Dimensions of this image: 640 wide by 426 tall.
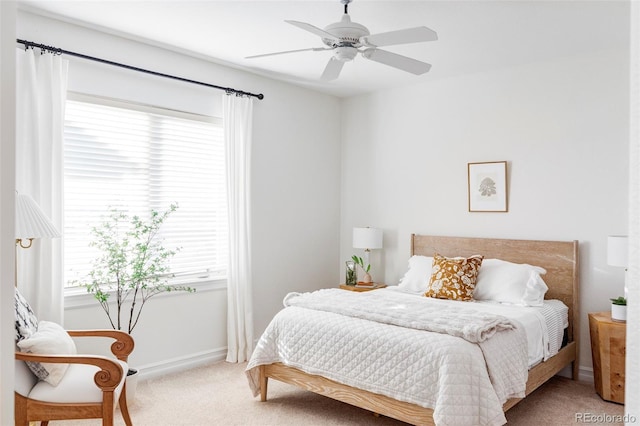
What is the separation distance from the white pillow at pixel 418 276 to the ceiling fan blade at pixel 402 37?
92.0 inches

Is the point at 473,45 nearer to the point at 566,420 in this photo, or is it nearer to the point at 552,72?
the point at 552,72

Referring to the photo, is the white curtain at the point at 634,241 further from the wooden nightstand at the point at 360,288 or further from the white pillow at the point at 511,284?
the wooden nightstand at the point at 360,288

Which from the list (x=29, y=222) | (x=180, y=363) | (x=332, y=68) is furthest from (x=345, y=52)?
(x=180, y=363)

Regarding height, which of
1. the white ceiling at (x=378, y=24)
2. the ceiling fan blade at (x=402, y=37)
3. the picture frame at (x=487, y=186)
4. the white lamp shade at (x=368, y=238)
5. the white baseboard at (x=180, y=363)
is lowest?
the white baseboard at (x=180, y=363)

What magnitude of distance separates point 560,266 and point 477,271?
70cm

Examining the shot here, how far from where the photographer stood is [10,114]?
87 centimetres

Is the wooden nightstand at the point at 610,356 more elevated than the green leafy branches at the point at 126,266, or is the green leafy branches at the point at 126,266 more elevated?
the green leafy branches at the point at 126,266

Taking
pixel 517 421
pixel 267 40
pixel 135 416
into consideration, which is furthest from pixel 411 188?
pixel 135 416

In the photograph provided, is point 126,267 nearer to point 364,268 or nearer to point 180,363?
point 180,363

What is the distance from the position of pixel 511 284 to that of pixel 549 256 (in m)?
0.52

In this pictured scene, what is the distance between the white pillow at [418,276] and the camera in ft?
14.9

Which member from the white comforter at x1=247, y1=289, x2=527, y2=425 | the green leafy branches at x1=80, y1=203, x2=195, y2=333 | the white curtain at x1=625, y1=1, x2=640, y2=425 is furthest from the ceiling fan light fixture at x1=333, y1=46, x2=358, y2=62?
the white curtain at x1=625, y1=1, x2=640, y2=425

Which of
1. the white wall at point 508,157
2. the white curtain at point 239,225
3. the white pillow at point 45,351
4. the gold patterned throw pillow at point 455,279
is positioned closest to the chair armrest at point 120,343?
the white pillow at point 45,351

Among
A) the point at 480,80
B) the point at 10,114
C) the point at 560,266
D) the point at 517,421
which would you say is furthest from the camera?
the point at 480,80
